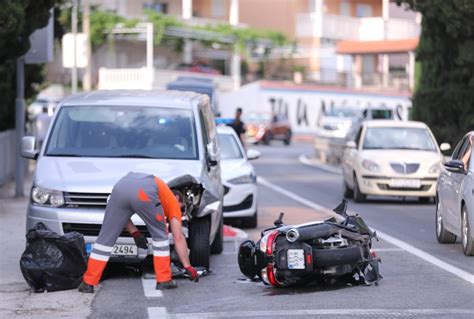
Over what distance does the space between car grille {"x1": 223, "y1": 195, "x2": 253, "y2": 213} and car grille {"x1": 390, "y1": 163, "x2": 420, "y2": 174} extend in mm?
5737

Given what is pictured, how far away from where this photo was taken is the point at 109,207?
Answer: 1216 cm

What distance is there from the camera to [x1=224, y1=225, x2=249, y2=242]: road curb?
17.5m

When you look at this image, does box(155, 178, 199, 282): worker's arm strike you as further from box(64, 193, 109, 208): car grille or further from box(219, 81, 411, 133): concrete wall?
box(219, 81, 411, 133): concrete wall

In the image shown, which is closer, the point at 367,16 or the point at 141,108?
the point at 141,108

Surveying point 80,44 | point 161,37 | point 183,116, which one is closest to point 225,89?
point 161,37

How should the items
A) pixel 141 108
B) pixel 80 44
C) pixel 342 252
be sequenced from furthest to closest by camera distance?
pixel 80 44 → pixel 141 108 → pixel 342 252

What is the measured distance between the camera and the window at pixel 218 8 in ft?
244

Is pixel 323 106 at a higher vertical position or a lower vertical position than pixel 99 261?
lower

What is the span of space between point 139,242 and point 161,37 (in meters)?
50.1

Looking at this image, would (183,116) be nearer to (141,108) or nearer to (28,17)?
(141,108)

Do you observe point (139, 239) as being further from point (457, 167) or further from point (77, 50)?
point (77, 50)

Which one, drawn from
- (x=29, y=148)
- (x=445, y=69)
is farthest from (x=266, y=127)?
(x=29, y=148)

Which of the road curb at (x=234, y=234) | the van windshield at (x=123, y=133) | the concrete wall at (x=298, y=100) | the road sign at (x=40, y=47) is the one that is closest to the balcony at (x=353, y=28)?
the concrete wall at (x=298, y=100)

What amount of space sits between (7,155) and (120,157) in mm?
14345
